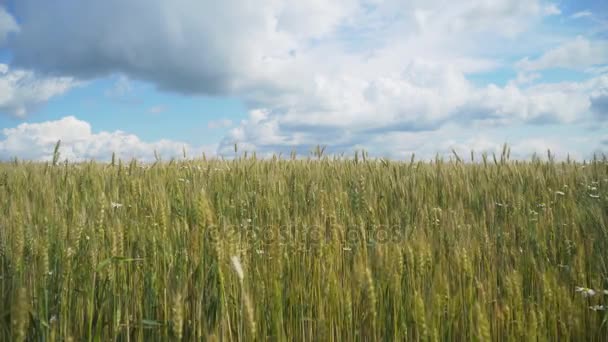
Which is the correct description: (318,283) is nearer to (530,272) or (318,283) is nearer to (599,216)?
(530,272)

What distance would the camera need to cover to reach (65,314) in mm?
1612

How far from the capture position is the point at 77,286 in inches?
75.9

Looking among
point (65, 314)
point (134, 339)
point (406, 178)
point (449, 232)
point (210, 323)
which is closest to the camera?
point (65, 314)

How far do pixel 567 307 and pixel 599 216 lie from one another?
5.00 ft

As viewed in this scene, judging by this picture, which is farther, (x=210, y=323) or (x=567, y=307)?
(x=567, y=307)

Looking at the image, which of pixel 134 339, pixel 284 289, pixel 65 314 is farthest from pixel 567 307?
pixel 65 314

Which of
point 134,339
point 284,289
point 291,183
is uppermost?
Result: point 291,183

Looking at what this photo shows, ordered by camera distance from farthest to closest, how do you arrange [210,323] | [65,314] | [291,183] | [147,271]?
[291,183], [147,271], [210,323], [65,314]

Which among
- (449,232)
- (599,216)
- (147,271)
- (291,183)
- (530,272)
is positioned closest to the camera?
(147,271)

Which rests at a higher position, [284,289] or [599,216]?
[599,216]

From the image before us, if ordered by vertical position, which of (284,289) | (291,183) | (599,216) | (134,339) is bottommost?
(134,339)

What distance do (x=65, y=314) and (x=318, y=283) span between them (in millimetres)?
951

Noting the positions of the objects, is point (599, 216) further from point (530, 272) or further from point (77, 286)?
point (77, 286)

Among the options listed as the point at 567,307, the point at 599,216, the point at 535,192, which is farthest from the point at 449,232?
the point at 535,192
